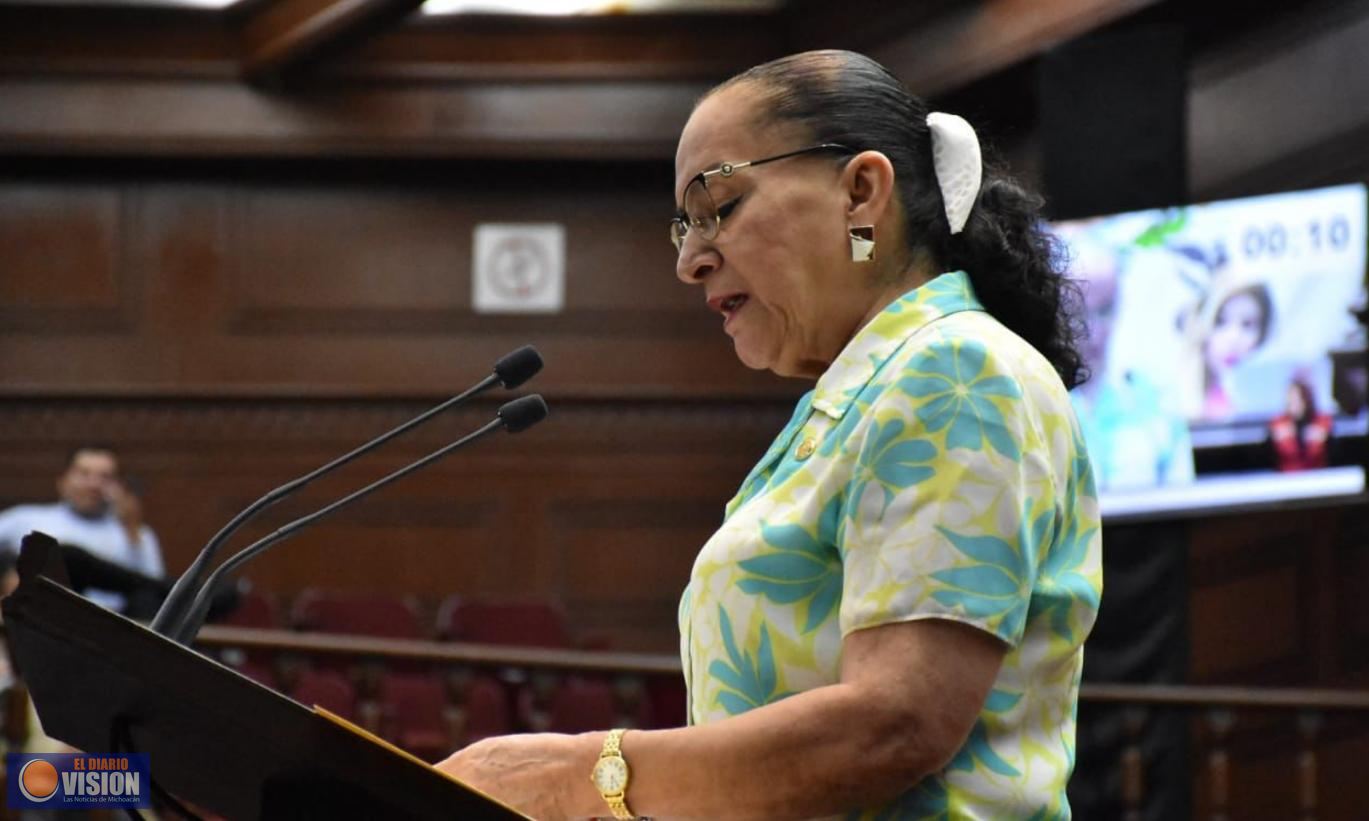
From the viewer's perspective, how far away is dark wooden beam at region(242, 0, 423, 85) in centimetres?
612

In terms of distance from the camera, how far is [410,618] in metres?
5.81

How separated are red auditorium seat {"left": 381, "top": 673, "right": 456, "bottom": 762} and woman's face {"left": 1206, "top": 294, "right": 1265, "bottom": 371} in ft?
7.40

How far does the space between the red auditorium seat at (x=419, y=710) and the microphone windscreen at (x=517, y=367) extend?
3.03m

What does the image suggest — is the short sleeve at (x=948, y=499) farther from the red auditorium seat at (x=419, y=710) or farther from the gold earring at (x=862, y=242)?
the red auditorium seat at (x=419, y=710)

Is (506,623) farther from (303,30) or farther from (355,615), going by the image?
(303,30)

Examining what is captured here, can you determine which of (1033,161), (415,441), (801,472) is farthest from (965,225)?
(415,441)

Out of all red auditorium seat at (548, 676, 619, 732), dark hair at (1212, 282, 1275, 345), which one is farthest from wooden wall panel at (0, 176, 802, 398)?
dark hair at (1212, 282, 1275, 345)

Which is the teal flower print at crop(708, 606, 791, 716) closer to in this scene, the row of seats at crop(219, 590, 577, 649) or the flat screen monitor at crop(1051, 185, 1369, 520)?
the flat screen monitor at crop(1051, 185, 1369, 520)

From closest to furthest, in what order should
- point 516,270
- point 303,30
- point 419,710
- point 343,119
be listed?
point 419,710 < point 303,30 < point 343,119 < point 516,270

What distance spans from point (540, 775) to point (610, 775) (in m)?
0.05

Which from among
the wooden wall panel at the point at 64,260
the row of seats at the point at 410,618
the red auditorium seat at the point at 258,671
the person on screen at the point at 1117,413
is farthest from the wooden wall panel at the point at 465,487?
the person on screen at the point at 1117,413

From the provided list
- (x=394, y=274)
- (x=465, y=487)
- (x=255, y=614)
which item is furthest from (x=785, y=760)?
(x=394, y=274)

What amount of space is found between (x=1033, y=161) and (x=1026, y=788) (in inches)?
209

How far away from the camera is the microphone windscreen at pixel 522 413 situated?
1577 millimetres
